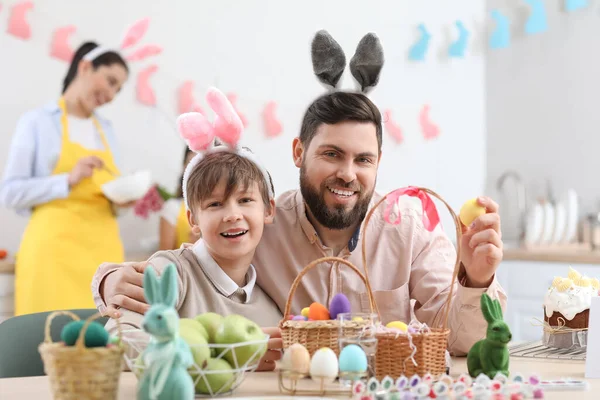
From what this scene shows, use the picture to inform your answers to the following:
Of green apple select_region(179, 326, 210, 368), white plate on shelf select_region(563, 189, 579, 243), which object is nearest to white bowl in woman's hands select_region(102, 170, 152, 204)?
green apple select_region(179, 326, 210, 368)

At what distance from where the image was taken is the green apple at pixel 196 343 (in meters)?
1.14

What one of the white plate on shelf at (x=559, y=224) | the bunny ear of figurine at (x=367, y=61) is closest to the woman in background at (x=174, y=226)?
the bunny ear of figurine at (x=367, y=61)

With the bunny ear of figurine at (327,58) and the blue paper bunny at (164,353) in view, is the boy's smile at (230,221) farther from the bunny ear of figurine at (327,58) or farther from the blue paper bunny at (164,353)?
the blue paper bunny at (164,353)

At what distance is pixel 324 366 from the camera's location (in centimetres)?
120

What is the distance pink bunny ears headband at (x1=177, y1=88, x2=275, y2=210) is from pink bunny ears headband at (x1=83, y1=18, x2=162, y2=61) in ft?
5.87

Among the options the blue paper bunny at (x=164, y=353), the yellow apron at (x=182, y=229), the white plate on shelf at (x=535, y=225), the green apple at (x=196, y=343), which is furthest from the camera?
the white plate on shelf at (x=535, y=225)

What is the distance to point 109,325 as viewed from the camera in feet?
5.20

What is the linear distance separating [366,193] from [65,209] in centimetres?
167

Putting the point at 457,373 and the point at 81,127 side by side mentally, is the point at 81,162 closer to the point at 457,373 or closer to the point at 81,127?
the point at 81,127

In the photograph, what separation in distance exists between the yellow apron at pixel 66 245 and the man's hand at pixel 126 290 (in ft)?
4.91

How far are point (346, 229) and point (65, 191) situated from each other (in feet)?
5.12

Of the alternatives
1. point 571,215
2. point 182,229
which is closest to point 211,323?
point 182,229

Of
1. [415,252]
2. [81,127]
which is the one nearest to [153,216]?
[81,127]

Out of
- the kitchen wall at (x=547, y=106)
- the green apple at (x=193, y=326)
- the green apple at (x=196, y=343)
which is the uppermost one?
the kitchen wall at (x=547, y=106)
